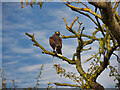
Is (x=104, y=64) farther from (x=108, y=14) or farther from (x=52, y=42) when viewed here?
(x=108, y=14)

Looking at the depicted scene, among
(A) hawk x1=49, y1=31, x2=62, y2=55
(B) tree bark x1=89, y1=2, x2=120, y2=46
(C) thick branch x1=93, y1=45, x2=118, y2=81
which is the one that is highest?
(A) hawk x1=49, y1=31, x2=62, y2=55

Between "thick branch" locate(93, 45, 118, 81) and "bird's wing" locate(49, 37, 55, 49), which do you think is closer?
"thick branch" locate(93, 45, 118, 81)

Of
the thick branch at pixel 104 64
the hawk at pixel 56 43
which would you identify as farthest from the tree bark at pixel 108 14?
the hawk at pixel 56 43

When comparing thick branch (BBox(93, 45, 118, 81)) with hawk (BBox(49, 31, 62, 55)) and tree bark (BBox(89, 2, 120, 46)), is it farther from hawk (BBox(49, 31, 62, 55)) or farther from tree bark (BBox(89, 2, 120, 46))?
hawk (BBox(49, 31, 62, 55))

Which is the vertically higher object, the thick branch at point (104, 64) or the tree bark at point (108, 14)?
the tree bark at point (108, 14)

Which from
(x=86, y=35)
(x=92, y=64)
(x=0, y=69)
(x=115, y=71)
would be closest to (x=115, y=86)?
(x=115, y=71)

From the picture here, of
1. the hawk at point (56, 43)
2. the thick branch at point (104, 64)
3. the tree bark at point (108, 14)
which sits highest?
the hawk at point (56, 43)

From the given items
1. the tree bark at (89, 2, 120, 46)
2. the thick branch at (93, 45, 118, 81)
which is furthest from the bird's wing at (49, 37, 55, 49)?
the tree bark at (89, 2, 120, 46)

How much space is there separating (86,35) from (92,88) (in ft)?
7.69

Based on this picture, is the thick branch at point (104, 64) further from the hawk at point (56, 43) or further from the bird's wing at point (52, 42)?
the bird's wing at point (52, 42)

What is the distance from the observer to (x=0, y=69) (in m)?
4.67

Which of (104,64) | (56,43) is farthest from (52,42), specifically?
(104,64)

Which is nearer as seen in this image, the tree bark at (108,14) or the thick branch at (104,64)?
the tree bark at (108,14)

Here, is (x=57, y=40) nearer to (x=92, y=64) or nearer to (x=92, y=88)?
(x=92, y=64)
